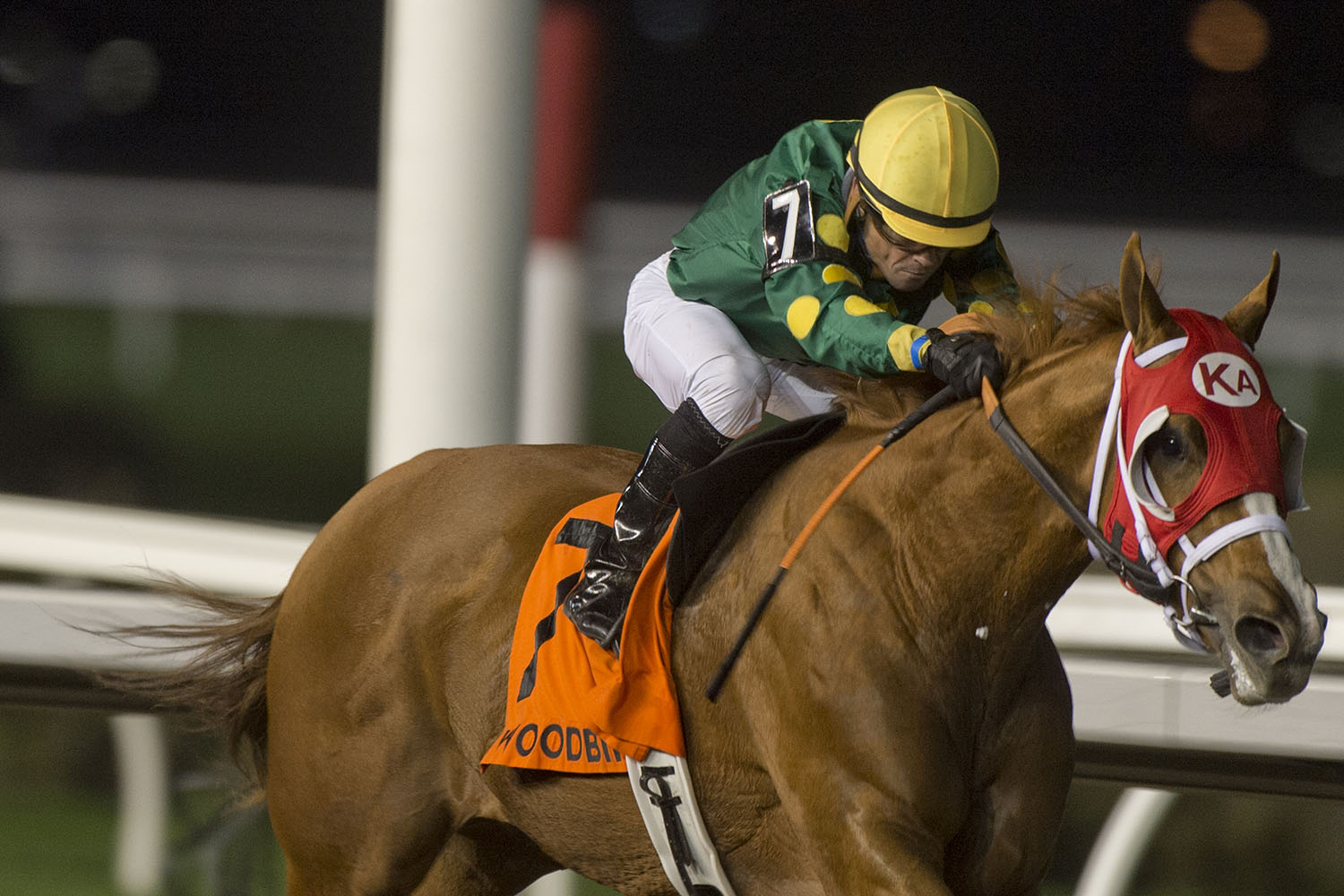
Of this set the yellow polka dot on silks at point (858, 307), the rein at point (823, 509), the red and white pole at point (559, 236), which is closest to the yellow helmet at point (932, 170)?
the yellow polka dot on silks at point (858, 307)

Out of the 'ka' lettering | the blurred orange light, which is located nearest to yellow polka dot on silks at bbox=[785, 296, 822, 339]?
the 'ka' lettering

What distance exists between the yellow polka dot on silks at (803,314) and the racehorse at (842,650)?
0.54 ft

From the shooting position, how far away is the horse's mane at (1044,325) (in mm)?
2012

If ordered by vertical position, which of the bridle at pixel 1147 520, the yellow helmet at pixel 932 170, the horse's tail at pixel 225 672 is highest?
the yellow helmet at pixel 932 170

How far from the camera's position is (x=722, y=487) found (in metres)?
2.27

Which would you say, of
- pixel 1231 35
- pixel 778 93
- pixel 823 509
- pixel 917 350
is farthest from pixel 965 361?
pixel 778 93

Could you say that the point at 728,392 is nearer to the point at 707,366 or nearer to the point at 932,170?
the point at 707,366

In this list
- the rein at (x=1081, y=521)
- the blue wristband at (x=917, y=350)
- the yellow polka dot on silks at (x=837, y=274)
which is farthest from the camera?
the yellow polka dot on silks at (x=837, y=274)

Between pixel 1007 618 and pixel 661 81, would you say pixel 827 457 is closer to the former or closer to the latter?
pixel 1007 618

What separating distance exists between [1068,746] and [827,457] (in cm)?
52

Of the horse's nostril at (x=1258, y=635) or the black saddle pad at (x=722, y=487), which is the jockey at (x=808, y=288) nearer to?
the black saddle pad at (x=722, y=487)

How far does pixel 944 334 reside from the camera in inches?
83.3

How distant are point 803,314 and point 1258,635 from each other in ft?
2.49

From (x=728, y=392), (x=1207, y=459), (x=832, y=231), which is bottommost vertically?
(x=728, y=392)
